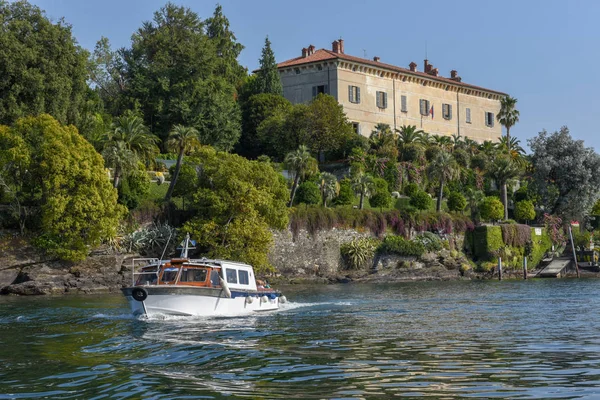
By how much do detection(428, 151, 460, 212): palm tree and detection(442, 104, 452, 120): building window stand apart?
21.7 meters

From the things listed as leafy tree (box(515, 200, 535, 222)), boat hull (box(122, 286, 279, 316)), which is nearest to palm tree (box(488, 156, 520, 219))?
Result: leafy tree (box(515, 200, 535, 222))

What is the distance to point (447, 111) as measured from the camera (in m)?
95.8

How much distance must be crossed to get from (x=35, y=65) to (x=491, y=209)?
4101cm

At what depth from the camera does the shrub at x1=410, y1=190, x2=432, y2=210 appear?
237 ft

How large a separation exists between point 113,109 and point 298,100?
19.0 m

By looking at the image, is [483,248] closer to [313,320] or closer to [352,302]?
[352,302]

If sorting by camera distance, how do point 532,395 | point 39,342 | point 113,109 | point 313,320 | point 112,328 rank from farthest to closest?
point 113,109 → point 313,320 → point 112,328 → point 39,342 → point 532,395

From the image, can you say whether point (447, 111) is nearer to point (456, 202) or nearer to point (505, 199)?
point (505, 199)

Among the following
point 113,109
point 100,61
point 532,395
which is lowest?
point 532,395

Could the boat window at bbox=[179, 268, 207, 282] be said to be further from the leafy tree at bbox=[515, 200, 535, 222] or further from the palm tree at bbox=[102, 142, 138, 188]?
the leafy tree at bbox=[515, 200, 535, 222]

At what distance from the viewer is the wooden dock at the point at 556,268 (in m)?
72.1

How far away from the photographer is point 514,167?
78.2 meters

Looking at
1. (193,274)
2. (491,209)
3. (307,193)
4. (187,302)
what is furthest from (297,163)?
(187,302)

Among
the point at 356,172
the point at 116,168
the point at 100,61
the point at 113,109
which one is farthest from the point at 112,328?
the point at 100,61
